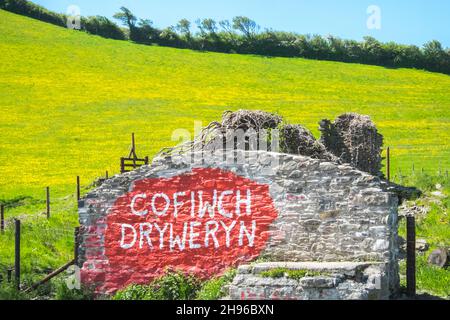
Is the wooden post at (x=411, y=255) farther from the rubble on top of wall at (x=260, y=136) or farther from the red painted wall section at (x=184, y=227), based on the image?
the rubble on top of wall at (x=260, y=136)

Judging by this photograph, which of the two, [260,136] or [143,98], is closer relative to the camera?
[260,136]

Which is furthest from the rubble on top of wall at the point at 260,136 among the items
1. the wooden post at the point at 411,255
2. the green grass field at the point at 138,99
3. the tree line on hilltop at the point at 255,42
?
the tree line on hilltop at the point at 255,42

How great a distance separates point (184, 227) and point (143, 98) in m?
37.6

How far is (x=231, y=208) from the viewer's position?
15.0 m

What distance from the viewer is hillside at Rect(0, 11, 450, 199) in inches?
1577

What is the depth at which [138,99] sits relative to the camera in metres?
51.7

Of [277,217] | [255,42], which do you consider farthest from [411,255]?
[255,42]

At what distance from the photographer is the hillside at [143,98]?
131 feet

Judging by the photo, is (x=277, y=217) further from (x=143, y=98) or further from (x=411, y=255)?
(x=143, y=98)

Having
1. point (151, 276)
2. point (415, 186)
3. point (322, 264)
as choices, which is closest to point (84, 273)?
point (151, 276)

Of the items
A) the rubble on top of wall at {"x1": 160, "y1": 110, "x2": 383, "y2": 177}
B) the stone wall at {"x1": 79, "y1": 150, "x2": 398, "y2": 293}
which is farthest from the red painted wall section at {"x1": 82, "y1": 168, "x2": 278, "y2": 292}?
the rubble on top of wall at {"x1": 160, "y1": 110, "x2": 383, "y2": 177}

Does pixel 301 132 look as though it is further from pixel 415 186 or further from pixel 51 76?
pixel 51 76

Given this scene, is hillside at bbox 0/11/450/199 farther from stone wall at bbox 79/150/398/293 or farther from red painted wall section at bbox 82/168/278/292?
red painted wall section at bbox 82/168/278/292

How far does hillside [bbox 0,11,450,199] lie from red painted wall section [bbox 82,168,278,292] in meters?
18.5
